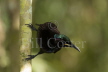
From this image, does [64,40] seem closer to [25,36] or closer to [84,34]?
[25,36]

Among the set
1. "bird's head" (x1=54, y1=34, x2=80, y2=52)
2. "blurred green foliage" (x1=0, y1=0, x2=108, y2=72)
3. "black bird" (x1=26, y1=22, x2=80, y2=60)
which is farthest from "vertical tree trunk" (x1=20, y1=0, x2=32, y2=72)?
"blurred green foliage" (x1=0, y1=0, x2=108, y2=72)

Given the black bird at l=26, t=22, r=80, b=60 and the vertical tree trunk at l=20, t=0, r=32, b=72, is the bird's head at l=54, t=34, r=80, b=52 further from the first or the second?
the vertical tree trunk at l=20, t=0, r=32, b=72

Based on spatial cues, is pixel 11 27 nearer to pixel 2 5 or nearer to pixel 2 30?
pixel 2 30

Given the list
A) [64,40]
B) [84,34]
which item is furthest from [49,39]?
[84,34]

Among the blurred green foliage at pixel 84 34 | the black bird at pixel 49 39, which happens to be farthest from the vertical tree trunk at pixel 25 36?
the blurred green foliage at pixel 84 34

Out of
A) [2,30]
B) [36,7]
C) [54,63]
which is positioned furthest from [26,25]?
[54,63]

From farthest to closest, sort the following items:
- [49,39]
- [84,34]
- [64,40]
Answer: [84,34], [49,39], [64,40]

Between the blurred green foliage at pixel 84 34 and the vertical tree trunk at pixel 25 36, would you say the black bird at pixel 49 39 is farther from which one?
the blurred green foliage at pixel 84 34

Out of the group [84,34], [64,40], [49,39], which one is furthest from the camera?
[84,34]
